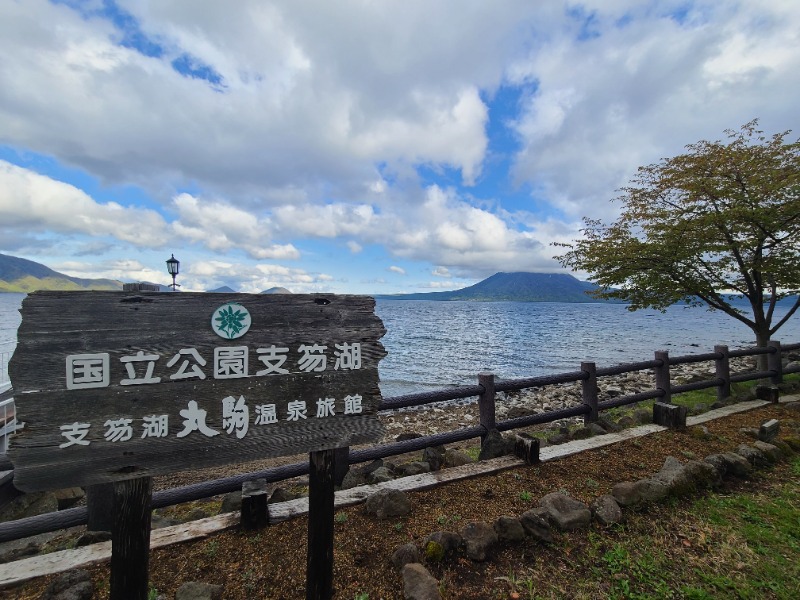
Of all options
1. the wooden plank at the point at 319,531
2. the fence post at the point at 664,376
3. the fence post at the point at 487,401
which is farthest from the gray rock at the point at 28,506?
the fence post at the point at 664,376

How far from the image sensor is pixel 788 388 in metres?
9.34

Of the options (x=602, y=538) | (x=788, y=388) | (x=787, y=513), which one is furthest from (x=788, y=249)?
(x=602, y=538)

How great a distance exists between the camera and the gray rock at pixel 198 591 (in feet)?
8.51

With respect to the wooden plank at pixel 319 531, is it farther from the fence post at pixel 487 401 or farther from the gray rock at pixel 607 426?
the gray rock at pixel 607 426

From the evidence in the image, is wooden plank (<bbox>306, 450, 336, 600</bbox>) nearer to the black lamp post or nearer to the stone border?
the stone border

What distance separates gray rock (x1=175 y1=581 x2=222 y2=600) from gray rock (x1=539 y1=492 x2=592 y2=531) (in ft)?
9.31

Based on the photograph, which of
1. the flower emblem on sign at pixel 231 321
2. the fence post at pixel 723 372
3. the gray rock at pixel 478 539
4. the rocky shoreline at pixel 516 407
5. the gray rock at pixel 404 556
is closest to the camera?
the flower emblem on sign at pixel 231 321

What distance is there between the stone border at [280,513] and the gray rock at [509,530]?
112 cm

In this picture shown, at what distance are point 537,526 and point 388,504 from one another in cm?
140

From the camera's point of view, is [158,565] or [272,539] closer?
[158,565]

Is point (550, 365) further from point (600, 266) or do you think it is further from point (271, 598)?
point (271, 598)

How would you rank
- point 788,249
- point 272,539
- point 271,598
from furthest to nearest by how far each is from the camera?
point 788,249, point 272,539, point 271,598

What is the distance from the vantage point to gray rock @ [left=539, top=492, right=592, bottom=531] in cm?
349

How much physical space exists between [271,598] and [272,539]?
0.67 m
